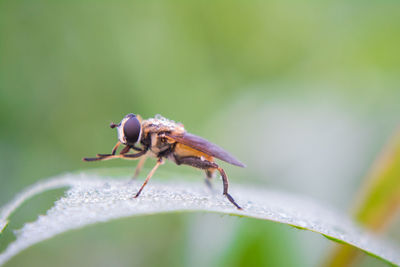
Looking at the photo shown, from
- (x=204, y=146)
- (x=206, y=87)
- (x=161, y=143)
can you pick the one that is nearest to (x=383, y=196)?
(x=204, y=146)

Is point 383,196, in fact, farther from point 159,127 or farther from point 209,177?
point 159,127

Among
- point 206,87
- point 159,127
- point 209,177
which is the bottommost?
point 209,177

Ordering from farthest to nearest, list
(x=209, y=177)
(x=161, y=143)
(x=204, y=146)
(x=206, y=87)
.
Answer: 1. (x=206, y=87)
2. (x=209, y=177)
3. (x=161, y=143)
4. (x=204, y=146)

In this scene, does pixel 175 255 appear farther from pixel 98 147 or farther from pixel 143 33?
pixel 143 33

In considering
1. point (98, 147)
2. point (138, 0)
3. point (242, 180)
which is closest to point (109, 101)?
point (98, 147)

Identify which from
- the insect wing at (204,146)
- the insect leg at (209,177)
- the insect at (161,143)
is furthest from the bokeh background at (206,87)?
the insect wing at (204,146)
